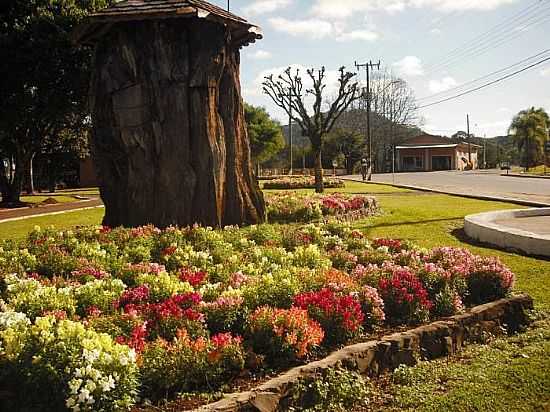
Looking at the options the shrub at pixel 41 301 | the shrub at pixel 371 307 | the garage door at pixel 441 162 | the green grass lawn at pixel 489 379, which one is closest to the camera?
the green grass lawn at pixel 489 379

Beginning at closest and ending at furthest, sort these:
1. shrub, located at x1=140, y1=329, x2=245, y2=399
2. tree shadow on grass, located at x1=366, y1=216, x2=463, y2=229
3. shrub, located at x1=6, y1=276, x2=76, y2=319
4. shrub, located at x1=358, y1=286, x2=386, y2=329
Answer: shrub, located at x1=140, y1=329, x2=245, y2=399
shrub, located at x1=6, y1=276, x2=76, y2=319
shrub, located at x1=358, y1=286, x2=386, y2=329
tree shadow on grass, located at x1=366, y1=216, x2=463, y2=229

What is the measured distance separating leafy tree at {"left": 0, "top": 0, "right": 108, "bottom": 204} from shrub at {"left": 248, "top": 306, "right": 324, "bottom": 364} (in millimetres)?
19967

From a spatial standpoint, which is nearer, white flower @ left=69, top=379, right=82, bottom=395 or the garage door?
white flower @ left=69, top=379, right=82, bottom=395

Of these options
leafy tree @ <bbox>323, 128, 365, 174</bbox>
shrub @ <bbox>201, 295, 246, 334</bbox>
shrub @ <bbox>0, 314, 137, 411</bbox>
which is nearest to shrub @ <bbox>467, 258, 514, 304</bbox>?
shrub @ <bbox>201, 295, 246, 334</bbox>

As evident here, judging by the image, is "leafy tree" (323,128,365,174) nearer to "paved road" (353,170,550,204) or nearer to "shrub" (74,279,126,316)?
"paved road" (353,170,550,204)

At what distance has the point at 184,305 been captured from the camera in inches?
179

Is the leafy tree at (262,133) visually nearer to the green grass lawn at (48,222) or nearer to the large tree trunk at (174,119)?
the green grass lawn at (48,222)

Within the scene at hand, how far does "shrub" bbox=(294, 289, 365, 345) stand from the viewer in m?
4.30

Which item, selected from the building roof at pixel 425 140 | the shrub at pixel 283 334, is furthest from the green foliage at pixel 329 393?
the building roof at pixel 425 140

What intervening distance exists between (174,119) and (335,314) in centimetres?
574

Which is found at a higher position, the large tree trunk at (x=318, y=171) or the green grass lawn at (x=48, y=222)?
the large tree trunk at (x=318, y=171)

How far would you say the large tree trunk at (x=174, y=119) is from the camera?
905 cm

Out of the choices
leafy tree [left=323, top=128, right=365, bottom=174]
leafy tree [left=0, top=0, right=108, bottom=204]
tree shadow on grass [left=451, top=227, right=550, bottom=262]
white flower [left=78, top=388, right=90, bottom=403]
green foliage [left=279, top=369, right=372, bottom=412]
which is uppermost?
leafy tree [left=0, top=0, right=108, bottom=204]

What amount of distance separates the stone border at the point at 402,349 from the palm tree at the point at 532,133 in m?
63.0
